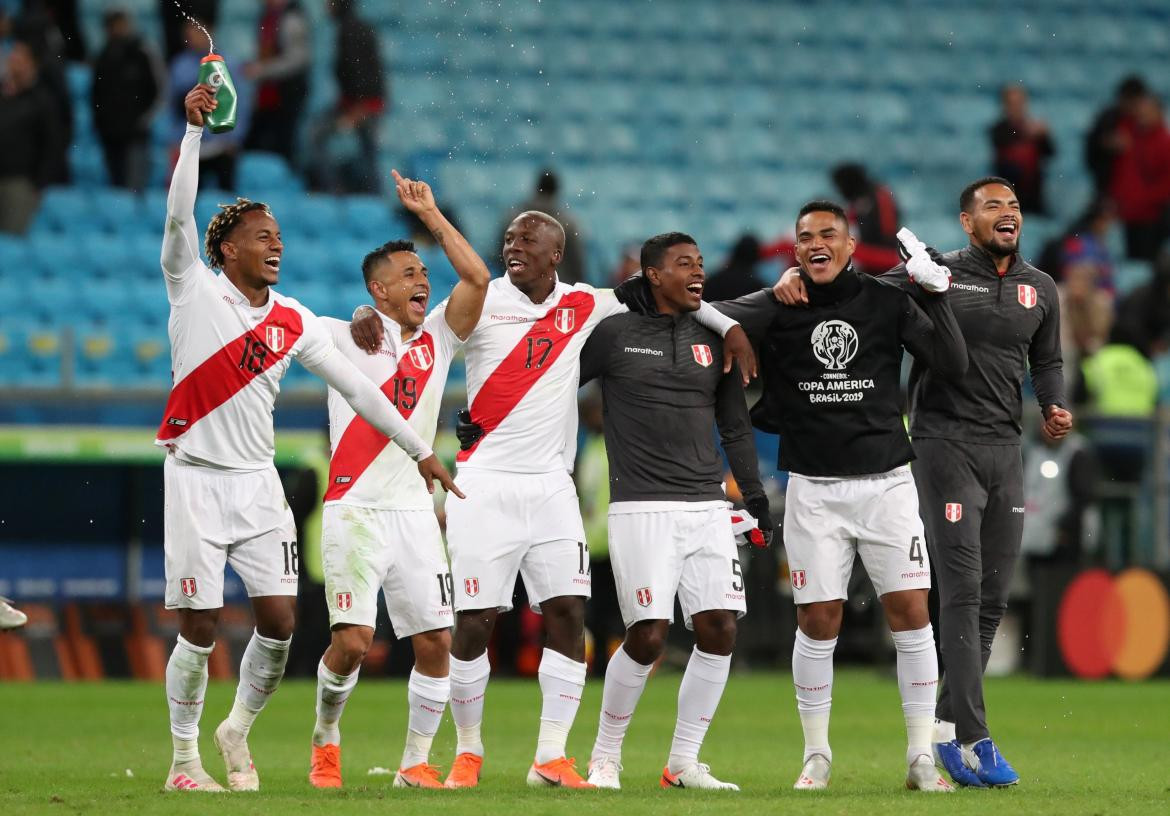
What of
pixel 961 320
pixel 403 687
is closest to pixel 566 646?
pixel 961 320

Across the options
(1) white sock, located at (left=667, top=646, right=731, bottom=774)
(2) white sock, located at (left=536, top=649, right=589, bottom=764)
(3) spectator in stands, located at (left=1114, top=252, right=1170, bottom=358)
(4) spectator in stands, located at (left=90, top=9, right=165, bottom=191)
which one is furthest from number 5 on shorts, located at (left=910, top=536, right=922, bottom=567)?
(3) spectator in stands, located at (left=1114, top=252, right=1170, bottom=358)

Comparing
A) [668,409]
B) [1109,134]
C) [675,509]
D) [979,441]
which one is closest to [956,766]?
[979,441]

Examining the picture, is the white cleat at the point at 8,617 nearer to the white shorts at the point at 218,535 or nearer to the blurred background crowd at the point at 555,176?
the white shorts at the point at 218,535

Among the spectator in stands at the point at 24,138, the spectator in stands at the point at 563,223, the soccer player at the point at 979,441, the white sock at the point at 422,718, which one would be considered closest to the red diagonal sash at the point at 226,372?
the white sock at the point at 422,718

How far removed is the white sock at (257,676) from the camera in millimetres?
8664

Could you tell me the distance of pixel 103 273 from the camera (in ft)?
59.4

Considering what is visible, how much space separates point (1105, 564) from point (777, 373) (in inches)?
334

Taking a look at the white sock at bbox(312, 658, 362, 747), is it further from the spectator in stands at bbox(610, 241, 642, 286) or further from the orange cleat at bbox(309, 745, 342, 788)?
the spectator in stands at bbox(610, 241, 642, 286)

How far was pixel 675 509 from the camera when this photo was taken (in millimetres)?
8672

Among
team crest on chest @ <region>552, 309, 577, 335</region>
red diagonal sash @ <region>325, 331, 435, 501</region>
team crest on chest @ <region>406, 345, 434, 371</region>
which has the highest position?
team crest on chest @ <region>552, 309, 577, 335</region>

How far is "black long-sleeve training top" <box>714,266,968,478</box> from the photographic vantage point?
28.3 feet

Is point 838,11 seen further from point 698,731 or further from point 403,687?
point 698,731

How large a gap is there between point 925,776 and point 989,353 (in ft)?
6.24

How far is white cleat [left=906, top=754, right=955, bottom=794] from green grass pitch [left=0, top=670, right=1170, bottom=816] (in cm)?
13
